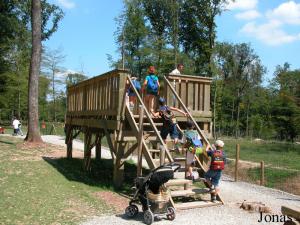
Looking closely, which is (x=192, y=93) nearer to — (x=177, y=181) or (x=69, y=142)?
(x=177, y=181)

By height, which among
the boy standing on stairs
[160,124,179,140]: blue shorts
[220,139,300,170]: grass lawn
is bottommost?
[220,139,300,170]: grass lawn

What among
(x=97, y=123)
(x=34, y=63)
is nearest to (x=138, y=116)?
(x=97, y=123)

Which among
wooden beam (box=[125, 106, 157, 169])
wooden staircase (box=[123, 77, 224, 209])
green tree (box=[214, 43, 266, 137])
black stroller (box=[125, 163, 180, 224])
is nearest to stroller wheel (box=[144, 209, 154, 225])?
black stroller (box=[125, 163, 180, 224])

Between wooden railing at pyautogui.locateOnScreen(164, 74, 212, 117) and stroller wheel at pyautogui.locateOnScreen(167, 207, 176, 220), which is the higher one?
wooden railing at pyautogui.locateOnScreen(164, 74, 212, 117)

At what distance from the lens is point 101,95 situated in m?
13.4

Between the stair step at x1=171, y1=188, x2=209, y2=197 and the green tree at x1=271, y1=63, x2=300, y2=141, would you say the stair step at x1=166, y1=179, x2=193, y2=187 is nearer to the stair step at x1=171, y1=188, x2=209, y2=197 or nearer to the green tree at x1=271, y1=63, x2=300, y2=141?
the stair step at x1=171, y1=188, x2=209, y2=197

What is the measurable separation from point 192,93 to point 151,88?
1.50 meters

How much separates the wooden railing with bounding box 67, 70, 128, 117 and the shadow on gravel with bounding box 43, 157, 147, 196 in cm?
207

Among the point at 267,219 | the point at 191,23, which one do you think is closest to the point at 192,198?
the point at 267,219

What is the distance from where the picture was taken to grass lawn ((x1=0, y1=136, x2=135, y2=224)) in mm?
8492

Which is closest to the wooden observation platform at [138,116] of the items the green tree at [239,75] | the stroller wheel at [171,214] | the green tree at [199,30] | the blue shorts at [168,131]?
the blue shorts at [168,131]

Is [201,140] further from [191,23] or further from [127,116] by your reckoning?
[191,23]

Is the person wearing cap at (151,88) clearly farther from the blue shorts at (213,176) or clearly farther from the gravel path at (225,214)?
the gravel path at (225,214)

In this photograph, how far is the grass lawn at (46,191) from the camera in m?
8.49
